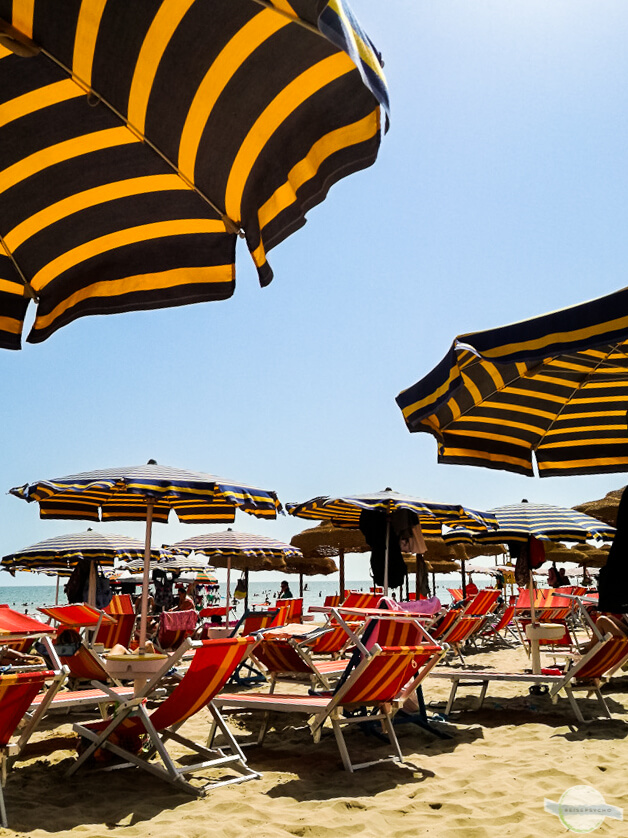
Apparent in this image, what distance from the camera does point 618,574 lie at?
2732 millimetres

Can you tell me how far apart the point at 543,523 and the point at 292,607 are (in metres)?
3.06

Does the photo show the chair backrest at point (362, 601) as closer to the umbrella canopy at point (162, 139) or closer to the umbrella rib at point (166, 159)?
the umbrella canopy at point (162, 139)

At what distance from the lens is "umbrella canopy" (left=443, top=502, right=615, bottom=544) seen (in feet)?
24.5

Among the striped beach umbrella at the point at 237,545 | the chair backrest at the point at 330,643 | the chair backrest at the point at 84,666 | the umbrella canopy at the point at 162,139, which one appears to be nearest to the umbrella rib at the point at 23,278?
the umbrella canopy at the point at 162,139

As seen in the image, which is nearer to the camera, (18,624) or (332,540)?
(18,624)

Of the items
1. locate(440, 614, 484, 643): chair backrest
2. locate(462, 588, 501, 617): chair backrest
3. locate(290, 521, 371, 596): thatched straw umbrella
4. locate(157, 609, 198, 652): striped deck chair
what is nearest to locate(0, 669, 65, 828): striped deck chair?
locate(440, 614, 484, 643): chair backrest

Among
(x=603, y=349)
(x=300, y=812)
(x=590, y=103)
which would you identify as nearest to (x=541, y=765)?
(x=300, y=812)

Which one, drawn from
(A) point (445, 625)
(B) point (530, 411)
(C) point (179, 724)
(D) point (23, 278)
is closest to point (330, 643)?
(A) point (445, 625)

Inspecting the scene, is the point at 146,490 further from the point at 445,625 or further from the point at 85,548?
the point at 85,548

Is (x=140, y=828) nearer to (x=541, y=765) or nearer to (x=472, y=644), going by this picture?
(x=541, y=765)

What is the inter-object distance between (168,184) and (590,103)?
5287mm

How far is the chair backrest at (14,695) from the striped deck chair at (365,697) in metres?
1.42

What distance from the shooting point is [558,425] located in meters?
4.74

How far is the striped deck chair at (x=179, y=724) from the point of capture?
358 centimetres
